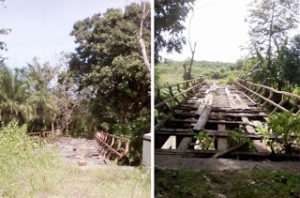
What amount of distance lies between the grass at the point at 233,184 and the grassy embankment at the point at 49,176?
417 mm

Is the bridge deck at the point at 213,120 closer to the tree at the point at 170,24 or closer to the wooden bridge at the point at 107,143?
the tree at the point at 170,24

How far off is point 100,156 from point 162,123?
549mm

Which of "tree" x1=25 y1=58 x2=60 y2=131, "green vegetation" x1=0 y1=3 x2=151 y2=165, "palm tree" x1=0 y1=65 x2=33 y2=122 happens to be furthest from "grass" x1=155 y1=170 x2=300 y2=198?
"palm tree" x1=0 y1=65 x2=33 y2=122

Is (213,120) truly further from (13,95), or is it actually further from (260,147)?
(13,95)

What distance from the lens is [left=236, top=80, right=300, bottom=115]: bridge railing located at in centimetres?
153

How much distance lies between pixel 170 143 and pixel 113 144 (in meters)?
0.47

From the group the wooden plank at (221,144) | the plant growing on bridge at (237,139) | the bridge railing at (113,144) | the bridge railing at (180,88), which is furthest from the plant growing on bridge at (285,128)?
the bridge railing at (113,144)

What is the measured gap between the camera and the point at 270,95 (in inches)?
62.2

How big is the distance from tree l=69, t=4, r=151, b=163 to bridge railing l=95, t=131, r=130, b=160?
0.13 feet

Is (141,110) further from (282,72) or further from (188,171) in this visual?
(282,72)

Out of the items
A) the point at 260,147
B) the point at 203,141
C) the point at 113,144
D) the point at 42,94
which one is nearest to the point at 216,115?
the point at 203,141

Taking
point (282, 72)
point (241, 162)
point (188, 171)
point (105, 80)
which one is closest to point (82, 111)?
point (105, 80)

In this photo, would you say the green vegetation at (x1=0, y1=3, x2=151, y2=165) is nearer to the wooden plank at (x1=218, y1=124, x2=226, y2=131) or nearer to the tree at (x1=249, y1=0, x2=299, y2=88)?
the wooden plank at (x1=218, y1=124, x2=226, y2=131)

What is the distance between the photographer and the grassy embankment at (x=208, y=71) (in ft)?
5.44
